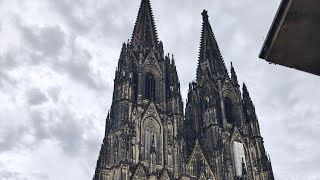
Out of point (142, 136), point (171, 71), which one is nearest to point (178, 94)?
point (171, 71)

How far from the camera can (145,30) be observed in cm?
3747

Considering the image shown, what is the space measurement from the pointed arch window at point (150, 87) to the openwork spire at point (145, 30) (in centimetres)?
345

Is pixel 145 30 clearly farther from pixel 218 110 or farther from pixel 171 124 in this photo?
pixel 171 124

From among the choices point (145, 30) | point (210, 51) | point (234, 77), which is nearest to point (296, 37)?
point (145, 30)

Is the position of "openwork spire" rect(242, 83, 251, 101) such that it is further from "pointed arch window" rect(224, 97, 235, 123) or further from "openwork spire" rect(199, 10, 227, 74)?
"openwork spire" rect(199, 10, 227, 74)

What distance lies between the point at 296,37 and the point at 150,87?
29851mm

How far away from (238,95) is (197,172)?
429 inches

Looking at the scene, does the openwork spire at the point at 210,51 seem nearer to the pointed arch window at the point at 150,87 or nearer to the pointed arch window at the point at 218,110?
the pointed arch window at the point at 218,110

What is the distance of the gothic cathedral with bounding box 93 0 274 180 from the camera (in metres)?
28.0

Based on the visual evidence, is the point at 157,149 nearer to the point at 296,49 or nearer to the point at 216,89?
the point at 216,89

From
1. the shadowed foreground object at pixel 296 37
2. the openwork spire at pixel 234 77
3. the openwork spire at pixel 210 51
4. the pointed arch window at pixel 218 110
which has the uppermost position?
the openwork spire at pixel 210 51

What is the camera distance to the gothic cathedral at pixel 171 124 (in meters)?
28.0

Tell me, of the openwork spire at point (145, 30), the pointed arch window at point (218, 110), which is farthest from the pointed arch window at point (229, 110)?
the openwork spire at point (145, 30)

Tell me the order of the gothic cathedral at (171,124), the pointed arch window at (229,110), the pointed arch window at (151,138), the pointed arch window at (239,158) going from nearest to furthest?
1. the gothic cathedral at (171,124)
2. the pointed arch window at (151,138)
3. the pointed arch window at (239,158)
4. the pointed arch window at (229,110)
